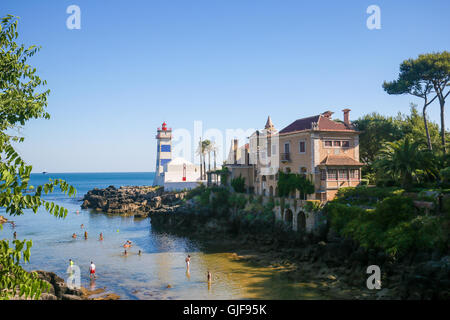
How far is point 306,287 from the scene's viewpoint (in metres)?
25.3

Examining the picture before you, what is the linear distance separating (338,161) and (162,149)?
7040 cm

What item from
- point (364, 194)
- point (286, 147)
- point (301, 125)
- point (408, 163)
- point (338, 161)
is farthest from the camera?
point (286, 147)

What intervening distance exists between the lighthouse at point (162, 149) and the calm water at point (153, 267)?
45996mm

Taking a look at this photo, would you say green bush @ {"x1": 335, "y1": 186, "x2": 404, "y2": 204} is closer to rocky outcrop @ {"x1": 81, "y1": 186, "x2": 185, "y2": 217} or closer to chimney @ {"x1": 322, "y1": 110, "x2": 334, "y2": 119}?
chimney @ {"x1": 322, "y1": 110, "x2": 334, "y2": 119}

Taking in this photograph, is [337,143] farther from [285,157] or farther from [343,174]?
[285,157]

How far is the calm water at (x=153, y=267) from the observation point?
25.2 meters

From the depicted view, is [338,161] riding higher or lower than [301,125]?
lower

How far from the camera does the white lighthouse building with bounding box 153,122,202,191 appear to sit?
83.4m

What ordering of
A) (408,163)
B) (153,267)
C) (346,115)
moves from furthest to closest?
(346,115) < (153,267) < (408,163)

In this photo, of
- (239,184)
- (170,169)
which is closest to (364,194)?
(239,184)

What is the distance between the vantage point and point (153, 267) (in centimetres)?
3247

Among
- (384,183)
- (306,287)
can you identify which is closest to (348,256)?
(306,287)

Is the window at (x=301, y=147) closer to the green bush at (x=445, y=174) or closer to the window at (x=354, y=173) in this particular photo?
the window at (x=354, y=173)

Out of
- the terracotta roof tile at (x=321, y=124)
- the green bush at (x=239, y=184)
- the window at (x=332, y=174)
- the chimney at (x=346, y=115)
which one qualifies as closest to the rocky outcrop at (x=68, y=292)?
the window at (x=332, y=174)
